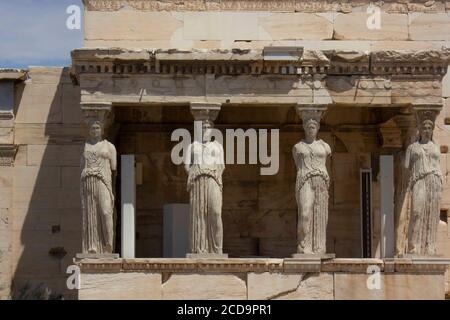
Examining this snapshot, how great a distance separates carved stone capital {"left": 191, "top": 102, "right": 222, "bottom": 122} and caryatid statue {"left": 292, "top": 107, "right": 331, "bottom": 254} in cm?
118

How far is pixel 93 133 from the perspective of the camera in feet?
56.7

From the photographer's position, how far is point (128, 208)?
58.5 ft

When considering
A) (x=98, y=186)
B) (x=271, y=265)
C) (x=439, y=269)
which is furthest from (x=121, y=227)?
(x=439, y=269)

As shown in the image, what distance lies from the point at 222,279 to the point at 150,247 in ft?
8.31

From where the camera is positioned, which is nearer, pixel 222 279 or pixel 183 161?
pixel 222 279

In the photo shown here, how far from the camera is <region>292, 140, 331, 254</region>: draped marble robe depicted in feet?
56.6

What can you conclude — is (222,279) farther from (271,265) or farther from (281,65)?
(281,65)

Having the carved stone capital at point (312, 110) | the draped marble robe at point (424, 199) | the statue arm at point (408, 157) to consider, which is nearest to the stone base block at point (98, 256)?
the carved stone capital at point (312, 110)

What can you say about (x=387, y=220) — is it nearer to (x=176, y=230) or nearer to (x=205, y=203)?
(x=205, y=203)

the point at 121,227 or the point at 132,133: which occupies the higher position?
the point at 132,133

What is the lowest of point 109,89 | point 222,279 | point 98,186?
point 222,279

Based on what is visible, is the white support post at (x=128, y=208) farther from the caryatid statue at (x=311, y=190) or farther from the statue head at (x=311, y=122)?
the statue head at (x=311, y=122)

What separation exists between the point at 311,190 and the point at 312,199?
13 cm

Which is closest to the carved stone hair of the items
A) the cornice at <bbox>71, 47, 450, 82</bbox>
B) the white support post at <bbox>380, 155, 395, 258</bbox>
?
the cornice at <bbox>71, 47, 450, 82</bbox>
